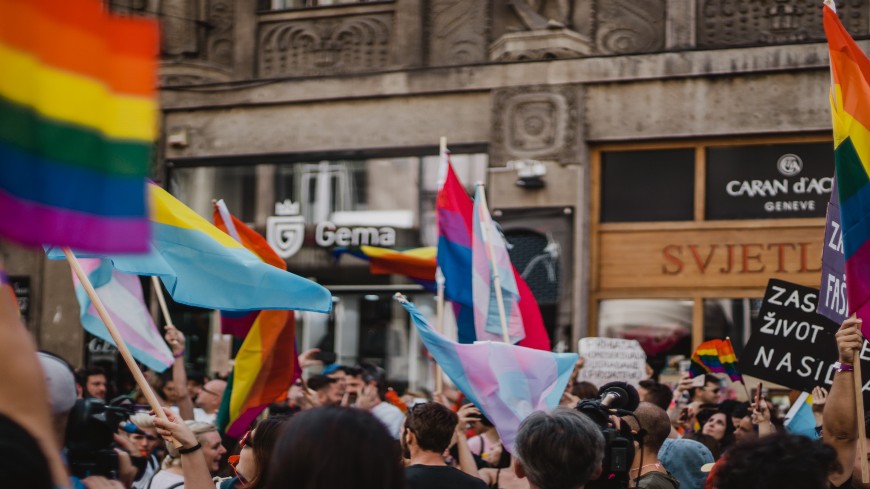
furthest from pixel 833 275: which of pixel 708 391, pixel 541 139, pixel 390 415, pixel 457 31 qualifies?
pixel 457 31

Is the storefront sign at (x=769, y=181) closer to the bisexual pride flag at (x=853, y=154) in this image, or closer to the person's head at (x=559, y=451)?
the bisexual pride flag at (x=853, y=154)

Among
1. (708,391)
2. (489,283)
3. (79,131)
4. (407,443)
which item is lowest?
(708,391)

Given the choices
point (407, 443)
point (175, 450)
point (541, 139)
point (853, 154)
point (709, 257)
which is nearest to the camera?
point (407, 443)

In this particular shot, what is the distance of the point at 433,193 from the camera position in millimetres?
15672

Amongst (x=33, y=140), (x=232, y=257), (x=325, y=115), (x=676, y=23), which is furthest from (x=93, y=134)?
(x=325, y=115)

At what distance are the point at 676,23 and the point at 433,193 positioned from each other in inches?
133

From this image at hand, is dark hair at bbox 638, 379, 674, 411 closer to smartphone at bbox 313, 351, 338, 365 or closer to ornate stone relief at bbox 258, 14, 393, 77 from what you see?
smartphone at bbox 313, 351, 338, 365

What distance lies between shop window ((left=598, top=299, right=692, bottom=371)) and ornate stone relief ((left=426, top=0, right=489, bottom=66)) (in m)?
3.29

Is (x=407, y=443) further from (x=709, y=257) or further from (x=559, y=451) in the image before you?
(x=709, y=257)

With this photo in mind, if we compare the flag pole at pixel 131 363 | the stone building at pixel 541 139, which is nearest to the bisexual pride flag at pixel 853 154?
the flag pole at pixel 131 363

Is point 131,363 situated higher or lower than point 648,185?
lower

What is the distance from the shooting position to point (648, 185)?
1491 cm

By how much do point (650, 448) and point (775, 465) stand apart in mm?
2654

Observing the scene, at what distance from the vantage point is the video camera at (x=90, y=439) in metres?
4.48
